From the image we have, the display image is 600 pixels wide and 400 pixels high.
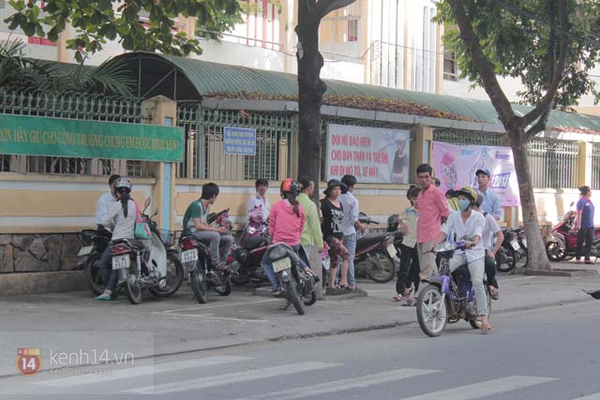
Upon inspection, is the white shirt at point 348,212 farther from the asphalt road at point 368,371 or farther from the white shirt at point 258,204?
the asphalt road at point 368,371

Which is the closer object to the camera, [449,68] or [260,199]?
[260,199]

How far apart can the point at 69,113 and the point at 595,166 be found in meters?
15.8

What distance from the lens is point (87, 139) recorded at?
13719mm

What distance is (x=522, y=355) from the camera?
9758 millimetres

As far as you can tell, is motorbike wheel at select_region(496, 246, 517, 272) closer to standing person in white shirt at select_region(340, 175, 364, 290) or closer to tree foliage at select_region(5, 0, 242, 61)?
standing person in white shirt at select_region(340, 175, 364, 290)

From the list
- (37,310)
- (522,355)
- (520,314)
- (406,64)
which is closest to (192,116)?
(37,310)

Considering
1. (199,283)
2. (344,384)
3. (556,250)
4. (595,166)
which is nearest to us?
(344,384)

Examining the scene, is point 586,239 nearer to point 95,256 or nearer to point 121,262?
point 95,256

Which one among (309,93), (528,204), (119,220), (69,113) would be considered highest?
(309,93)

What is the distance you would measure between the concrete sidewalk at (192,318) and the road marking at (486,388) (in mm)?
3164

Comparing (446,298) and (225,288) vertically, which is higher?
(446,298)

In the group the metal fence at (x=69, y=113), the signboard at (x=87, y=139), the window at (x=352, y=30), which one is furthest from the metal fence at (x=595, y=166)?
the metal fence at (x=69, y=113)

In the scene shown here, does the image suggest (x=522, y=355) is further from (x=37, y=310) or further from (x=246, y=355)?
(x=37, y=310)

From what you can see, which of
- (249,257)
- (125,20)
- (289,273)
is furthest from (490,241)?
(125,20)
